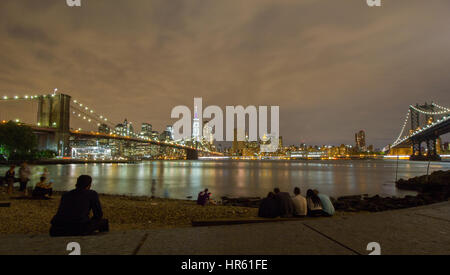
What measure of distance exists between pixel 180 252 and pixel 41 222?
450 centimetres

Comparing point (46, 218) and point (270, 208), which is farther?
point (46, 218)

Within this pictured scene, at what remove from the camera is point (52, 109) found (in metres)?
69.3

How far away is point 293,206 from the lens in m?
6.53

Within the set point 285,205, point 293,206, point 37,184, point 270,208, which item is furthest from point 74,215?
point 37,184

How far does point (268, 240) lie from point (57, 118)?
74.3 meters

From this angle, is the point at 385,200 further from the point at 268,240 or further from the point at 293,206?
the point at 268,240

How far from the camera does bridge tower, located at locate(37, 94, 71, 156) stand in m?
66.4

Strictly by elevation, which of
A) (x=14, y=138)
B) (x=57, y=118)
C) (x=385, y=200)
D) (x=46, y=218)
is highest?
(x=57, y=118)

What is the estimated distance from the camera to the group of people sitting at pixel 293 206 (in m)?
6.28

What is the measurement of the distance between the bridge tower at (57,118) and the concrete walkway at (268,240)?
70.0 m

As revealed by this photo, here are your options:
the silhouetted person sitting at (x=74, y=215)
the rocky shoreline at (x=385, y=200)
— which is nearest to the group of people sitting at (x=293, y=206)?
the silhouetted person sitting at (x=74, y=215)

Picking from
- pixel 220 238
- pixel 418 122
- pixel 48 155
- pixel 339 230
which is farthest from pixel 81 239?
pixel 418 122
